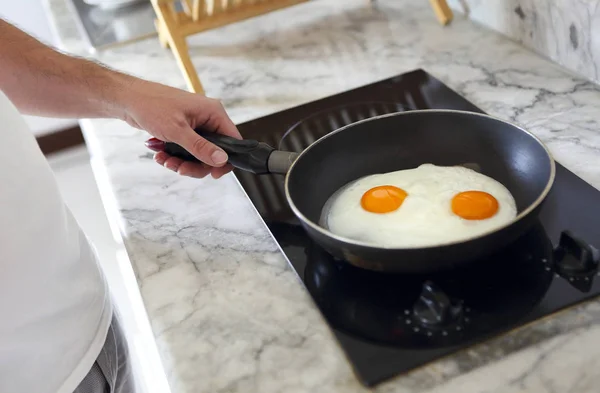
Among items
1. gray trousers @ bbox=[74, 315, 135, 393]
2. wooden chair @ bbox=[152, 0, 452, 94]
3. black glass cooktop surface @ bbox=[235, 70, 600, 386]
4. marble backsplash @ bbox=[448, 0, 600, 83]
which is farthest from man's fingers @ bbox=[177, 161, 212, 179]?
marble backsplash @ bbox=[448, 0, 600, 83]

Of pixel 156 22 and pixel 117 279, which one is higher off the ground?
pixel 156 22

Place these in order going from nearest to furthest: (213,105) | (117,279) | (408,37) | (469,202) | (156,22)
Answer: (469,202)
(213,105)
(408,37)
(156,22)
(117,279)

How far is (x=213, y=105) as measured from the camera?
3.19 ft

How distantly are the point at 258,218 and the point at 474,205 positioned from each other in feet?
1.02

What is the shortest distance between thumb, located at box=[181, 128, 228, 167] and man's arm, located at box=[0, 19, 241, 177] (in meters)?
0.01

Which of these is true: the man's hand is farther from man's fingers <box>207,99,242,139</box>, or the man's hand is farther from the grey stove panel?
the grey stove panel

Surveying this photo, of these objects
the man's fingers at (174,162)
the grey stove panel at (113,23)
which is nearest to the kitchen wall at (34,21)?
the grey stove panel at (113,23)

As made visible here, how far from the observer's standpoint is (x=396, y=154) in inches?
37.9

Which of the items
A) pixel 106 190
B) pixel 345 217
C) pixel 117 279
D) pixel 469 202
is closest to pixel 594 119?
pixel 469 202

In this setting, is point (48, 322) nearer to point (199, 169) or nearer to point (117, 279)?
point (199, 169)

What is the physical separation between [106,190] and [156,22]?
638 mm

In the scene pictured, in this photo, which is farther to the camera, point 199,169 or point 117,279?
point 117,279

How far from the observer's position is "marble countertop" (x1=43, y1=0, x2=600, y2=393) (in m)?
0.66

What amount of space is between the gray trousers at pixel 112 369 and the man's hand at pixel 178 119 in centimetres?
26
